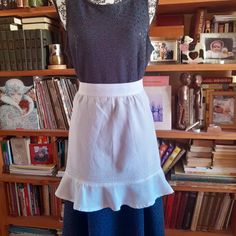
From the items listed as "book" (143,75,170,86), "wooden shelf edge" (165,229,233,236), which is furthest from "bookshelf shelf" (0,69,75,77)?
"wooden shelf edge" (165,229,233,236)

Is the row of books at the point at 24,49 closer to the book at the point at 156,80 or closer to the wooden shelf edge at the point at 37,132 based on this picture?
the wooden shelf edge at the point at 37,132

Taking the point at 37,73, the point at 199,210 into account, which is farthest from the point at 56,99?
the point at 199,210

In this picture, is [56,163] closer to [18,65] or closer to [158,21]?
[18,65]

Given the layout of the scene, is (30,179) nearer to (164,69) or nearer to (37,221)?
(37,221)

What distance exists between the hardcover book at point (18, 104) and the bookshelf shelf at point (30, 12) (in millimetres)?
301

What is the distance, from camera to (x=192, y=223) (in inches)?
55.3

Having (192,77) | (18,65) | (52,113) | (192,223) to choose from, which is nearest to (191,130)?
(192,77)

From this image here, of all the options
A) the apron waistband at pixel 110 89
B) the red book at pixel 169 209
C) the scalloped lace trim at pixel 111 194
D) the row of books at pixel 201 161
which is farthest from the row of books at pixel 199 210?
the apron waistband at pixel 110 89

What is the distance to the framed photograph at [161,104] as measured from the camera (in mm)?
1239

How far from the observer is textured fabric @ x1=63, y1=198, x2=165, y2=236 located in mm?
895

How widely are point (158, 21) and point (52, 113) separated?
704 mm

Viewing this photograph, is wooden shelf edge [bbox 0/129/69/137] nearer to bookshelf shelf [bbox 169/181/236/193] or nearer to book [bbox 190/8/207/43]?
bookshelf shelf [bbox 169/181/236/193]

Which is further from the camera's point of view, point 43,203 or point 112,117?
point 43,203

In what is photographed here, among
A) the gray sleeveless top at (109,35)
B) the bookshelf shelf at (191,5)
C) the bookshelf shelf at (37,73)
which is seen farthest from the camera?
the bookshelf shelf at (37,73)
